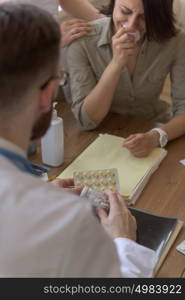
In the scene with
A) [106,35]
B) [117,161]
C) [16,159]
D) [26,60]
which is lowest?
[117,161]

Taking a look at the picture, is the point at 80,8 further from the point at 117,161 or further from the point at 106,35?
the point at 117,161

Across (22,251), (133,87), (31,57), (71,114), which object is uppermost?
(31,57)

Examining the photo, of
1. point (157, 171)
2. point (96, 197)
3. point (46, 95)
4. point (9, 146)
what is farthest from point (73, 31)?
point (9, 146)

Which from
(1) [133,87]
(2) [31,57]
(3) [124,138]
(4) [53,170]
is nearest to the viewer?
(2) [31,57]

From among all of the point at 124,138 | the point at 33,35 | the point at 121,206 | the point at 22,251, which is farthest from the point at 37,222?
the point at 124,138

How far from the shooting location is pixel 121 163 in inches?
51.8

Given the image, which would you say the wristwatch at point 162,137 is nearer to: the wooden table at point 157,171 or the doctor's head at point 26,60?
the wooden table at point 157,171

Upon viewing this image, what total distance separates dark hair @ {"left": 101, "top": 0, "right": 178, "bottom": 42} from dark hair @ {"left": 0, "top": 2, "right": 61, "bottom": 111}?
2.81 feet

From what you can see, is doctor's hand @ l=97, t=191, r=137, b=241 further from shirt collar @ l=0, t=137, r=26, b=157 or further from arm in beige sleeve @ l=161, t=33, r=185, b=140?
arm in beige sleeve @ l=161, t=33, r=185, b=140

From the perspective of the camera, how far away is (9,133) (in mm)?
738

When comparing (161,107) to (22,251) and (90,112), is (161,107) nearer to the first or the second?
(90,112)

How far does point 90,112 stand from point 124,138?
0.16 meters

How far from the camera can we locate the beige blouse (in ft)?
5.24

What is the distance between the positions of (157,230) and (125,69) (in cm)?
77
